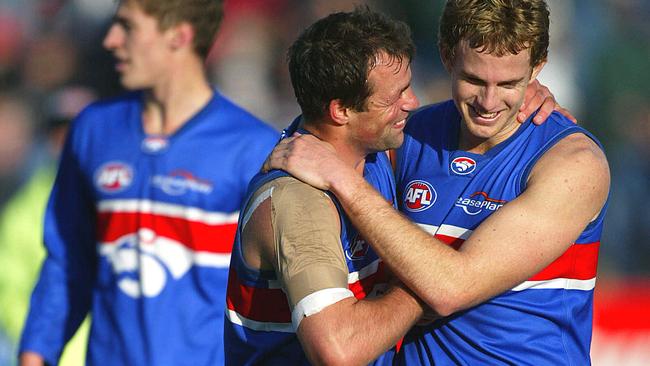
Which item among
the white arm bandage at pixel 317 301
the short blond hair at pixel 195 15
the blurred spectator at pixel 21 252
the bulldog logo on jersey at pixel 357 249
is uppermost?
the short blond hair at pixel 195 15

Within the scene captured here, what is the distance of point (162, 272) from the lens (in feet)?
17.6

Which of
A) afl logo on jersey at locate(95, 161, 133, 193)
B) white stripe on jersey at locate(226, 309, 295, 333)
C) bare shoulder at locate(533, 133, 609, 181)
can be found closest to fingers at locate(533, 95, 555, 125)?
bare shoulder at locate(533, 133, 609, 181)

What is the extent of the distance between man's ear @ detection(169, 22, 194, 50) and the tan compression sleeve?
2083 millimetres

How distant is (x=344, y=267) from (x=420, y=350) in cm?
63

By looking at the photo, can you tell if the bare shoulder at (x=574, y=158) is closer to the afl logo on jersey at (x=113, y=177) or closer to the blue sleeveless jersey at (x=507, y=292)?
the blue sleeveless jersey at (x=507, y=292)

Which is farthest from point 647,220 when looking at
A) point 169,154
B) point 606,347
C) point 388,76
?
point 388,76

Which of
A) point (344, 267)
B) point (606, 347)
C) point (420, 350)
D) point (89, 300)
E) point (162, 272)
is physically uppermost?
point (344, 267)

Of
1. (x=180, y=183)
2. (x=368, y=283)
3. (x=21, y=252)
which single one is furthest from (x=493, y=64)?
(x=21, y=252)

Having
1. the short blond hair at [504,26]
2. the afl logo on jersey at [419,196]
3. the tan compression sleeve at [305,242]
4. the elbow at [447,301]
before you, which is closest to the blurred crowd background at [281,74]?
the afl logo on jersey at [419,196]

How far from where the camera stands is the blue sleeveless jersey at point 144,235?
535 cm

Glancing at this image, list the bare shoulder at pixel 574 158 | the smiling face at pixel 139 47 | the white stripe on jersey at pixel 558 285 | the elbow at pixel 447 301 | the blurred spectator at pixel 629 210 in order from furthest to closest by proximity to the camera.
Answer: the blurred spectator at pixel 629 210
the smiling face at pixel 139 47
the white stripe on jersey at pixel 558 285
the bare shoulder at pixel 574 158
the elbow at pixel 447 301

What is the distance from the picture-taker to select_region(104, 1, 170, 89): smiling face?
5.70 m

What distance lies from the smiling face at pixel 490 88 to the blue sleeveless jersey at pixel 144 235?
1.48 m

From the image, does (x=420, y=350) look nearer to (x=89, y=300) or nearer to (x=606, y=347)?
(x=89, y=300)
